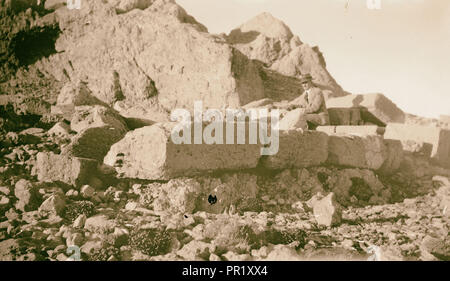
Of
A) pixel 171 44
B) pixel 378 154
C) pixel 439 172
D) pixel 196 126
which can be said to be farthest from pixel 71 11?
pixel 439 172

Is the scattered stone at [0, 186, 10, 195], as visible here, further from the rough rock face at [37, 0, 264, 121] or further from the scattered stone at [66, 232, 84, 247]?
the rough rock face at [37, 0, 264, 121]

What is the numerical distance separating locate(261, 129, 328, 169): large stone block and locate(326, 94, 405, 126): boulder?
16.1ft

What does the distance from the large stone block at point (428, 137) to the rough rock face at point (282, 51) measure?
442 cm

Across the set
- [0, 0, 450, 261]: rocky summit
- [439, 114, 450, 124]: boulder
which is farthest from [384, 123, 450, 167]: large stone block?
[439, 114, 450, 124]: boulder

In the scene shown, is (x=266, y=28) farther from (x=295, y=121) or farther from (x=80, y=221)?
(x=80, y=221)

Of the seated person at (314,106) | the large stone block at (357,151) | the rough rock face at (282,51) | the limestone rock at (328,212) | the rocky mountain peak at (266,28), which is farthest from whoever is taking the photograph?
the rocky mountain peak at (266,28)

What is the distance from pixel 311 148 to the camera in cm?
479

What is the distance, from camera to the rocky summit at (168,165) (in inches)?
113

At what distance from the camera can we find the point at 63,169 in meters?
3.61

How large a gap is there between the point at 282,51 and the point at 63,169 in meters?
11.1

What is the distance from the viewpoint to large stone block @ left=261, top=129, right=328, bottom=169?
4.42m

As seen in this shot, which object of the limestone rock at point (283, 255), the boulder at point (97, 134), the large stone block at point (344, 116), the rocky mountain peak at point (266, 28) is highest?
the rocky mountain peak at point (266, 28)

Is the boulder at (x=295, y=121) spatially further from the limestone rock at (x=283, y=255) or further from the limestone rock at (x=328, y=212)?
the limestone rock at (x=283, y=255)

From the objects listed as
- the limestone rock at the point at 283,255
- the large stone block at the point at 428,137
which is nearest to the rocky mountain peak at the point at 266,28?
the large stone block at the point at 428,137
